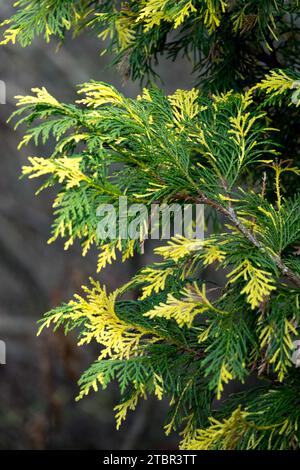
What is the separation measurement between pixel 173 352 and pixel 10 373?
15.8ft

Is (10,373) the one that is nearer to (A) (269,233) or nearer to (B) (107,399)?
(B) (107,399)

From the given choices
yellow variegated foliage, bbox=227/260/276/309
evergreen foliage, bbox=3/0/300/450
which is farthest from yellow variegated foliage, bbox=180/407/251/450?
yellow variegated foliage, bbox=227/260/276/309

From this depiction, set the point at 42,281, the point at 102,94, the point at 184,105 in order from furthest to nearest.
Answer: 1. the point at 42,281
2. the point at 184,105
3. the point at 102,94

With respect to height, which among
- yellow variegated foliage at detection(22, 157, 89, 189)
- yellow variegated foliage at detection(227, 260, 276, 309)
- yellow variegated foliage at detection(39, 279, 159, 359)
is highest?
yellow variegated foliage at detection(22, 157, 89, 189)

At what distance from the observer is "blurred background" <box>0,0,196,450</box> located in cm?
558

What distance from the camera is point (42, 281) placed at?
6.39 metres

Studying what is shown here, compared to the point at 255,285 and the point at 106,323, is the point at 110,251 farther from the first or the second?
the point at 255,285

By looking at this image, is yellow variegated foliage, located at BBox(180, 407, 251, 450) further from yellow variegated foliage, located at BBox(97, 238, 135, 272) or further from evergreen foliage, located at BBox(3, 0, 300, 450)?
yellow variegated foliage, located at BBox(97, 238, 135, 272)

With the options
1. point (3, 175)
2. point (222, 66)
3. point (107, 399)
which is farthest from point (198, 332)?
point (3, 175)

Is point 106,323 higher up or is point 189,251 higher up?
point 189,251

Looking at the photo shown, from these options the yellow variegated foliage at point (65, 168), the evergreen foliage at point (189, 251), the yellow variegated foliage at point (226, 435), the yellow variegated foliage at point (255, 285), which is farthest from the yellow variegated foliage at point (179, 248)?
the yellow variegated foliage at point (226, 435)

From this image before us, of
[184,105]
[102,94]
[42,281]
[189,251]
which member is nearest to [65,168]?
[102,94]

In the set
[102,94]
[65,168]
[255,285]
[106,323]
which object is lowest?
[106,323]

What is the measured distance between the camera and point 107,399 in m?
6.00
